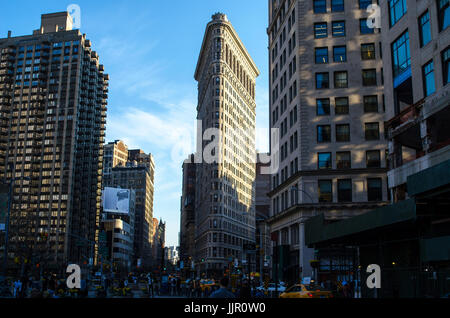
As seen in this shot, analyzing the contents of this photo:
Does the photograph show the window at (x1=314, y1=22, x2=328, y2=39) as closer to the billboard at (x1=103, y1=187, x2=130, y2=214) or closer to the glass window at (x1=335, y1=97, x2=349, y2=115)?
the glass window at (x1=335, y1=97, x2=349, y2=115)

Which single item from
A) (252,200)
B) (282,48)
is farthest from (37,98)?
(282,48)

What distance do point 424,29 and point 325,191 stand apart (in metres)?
25.4

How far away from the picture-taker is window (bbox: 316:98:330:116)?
5881 cm

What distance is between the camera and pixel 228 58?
155375mm

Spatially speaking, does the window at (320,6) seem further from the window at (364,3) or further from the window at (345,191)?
the window at (345,191)

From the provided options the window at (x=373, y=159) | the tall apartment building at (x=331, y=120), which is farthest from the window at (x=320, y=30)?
the window at (x=373, y=159)

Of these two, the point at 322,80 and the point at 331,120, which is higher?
the point at 322,80

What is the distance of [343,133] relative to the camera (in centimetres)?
5759

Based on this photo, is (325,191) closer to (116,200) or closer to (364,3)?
(364,3)

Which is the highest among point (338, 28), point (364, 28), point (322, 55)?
point (338, 28)

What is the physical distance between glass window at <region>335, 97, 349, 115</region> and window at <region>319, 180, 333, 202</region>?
28.0 ft

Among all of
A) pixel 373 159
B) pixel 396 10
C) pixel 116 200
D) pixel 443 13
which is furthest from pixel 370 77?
pixel 116 200

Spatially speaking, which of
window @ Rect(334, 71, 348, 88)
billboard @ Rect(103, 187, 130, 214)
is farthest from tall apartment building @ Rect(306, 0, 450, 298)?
billboard @ Rect(103, 187, 130, 214)

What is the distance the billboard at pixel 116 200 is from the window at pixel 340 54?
142 metres
